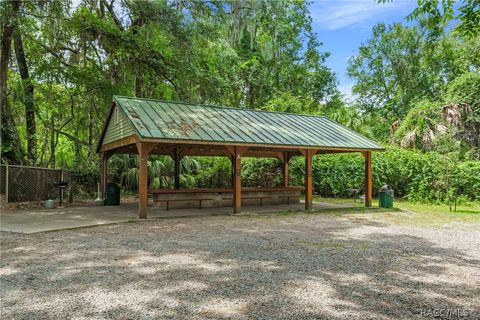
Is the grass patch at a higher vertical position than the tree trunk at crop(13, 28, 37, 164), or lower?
lower

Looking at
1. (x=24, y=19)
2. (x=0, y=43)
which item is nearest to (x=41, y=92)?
(x=0, y=43)

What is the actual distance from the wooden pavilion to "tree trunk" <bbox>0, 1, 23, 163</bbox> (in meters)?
3.17

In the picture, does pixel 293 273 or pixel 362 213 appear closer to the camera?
pixel 293 273

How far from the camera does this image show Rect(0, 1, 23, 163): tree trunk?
11.6 metres

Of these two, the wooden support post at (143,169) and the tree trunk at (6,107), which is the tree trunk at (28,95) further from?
the wooden support post at (143,169)

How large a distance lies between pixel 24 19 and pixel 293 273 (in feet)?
39.5

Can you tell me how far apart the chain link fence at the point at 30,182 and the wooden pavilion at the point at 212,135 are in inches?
70.1

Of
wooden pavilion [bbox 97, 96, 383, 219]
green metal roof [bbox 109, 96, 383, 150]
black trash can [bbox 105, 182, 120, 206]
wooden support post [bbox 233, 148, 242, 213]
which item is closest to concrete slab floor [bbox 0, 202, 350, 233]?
wooden support post [bbox 233, 148, 242, 213]

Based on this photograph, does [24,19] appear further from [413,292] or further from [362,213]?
[413,292]

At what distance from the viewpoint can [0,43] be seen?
12.5 metres

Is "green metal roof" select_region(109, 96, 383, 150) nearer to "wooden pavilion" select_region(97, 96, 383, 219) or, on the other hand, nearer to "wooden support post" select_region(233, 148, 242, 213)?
"wooden pavilion" select_region(97, 96, 383, 219)

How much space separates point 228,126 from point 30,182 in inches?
280

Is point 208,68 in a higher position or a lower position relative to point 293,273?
higher

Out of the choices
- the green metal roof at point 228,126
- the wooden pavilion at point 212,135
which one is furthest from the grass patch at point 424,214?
the green metal roof at point 228,126
